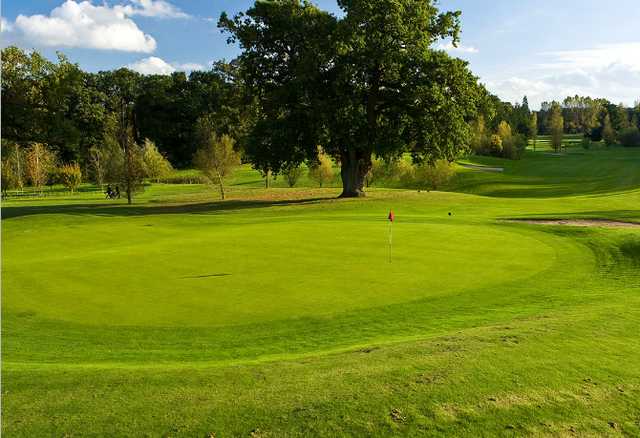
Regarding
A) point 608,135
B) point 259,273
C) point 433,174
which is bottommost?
point 259,273

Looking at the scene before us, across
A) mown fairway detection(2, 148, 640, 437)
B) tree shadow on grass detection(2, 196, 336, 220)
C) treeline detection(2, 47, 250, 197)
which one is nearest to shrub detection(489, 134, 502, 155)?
treeline detection(2, 47, 250, 197)

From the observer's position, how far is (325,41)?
4106cm

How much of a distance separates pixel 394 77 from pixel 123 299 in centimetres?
3346

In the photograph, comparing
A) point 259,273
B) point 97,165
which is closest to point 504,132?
point 97,165

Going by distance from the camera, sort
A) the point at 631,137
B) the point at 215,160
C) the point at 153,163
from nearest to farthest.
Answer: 1. the point at 215,160
2. the point at 153,163
3. the point at 631,137

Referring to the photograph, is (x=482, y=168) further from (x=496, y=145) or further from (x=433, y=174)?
(x=433, y=174)

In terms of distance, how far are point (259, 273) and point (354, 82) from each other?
100 feet

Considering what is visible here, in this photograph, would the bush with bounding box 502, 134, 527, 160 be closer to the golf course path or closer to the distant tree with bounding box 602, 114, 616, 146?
the golf course path

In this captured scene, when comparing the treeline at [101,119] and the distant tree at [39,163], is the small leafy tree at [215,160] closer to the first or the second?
the treeline at [101,119]

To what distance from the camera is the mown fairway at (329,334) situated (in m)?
6.30

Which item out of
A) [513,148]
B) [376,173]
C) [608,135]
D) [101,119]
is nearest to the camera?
[376,173]

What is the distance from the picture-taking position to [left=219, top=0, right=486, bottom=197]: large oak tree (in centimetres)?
4053

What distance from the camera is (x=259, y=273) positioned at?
1519cm

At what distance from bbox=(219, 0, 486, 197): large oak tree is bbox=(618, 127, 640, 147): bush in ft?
345
